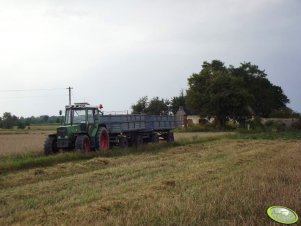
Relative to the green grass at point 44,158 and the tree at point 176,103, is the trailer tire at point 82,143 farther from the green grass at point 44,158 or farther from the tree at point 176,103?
the tree at point 176,103

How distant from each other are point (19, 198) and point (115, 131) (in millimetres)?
14319

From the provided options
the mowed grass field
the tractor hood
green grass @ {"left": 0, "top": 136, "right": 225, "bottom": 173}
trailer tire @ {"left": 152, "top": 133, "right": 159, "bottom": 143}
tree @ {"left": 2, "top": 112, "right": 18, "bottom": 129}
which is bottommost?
the mowed grass field

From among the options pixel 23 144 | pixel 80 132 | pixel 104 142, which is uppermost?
pixel 80 132

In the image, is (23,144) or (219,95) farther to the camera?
(219,95)

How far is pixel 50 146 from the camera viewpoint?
880 inches

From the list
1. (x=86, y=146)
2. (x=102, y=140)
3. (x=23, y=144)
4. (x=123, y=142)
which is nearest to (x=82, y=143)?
(x=86, y=146)

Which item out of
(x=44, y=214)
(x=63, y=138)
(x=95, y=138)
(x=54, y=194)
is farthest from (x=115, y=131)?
(x=44, y=214)

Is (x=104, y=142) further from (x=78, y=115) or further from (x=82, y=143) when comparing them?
(x=82, y=143)

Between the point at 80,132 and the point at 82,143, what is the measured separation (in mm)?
1308

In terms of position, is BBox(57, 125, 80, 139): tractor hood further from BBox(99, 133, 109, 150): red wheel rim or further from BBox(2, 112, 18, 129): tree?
BBox(2, 112, 18, 129): tree

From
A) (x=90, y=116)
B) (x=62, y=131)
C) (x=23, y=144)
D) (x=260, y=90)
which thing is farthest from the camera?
(x=260, y=90)
